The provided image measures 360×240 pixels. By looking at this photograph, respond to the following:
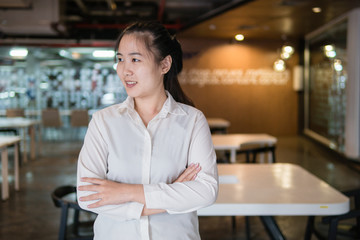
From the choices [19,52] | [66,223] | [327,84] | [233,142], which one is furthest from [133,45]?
[19,52]

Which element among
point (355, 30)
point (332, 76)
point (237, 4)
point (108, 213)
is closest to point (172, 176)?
point (108, 213)

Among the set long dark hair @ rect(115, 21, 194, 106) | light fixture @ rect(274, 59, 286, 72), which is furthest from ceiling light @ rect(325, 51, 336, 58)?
long dark hair @ rect(115, 21, 194, 106)

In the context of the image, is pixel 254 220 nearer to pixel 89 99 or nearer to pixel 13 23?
pixel 13 23

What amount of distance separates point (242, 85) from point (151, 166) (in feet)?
35.8

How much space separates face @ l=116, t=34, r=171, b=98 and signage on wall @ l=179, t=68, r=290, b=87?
411 inches

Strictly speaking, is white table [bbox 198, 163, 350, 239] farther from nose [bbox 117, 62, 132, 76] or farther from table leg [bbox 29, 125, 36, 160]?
table leg [bbox 29, 125, 36, 160]

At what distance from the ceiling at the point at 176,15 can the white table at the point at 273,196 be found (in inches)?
194

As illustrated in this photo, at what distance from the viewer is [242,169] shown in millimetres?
3170

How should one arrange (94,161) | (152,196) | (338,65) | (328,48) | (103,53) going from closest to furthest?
1. (152,196)
2. (94,161)
3. (338,65)
4. (328,48)
5. (103,53)

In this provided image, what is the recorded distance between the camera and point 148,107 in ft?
5.23

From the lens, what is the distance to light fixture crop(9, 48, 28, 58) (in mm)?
12145

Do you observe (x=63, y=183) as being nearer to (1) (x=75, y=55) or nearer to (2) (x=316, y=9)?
(2) (x=316, y=9)

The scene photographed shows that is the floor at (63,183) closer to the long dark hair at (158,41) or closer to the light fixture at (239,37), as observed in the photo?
the long dark hair at (158,41)

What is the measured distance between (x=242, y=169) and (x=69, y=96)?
10.6 metres
